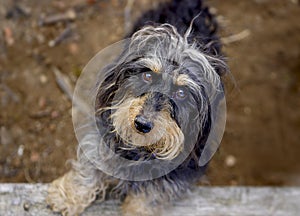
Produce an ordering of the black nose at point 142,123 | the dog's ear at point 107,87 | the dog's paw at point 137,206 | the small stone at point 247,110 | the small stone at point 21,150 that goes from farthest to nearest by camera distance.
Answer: the small stone at point 247,110 < the small stone at point 21,150 < the dog's paw at point 137,206 < the dog's ear at point 107,87 < the black nose at point 142,123

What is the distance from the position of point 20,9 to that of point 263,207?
2.59 meters

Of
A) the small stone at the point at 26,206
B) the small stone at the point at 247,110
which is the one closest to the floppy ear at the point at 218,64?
the small stone at the point at 26,206

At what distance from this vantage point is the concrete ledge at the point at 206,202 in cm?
331

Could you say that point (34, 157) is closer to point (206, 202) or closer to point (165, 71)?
point (206, 202)

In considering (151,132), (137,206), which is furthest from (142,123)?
(137,206)

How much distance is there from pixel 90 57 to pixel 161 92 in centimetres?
175

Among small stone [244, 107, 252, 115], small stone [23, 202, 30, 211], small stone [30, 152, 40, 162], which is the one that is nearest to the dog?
small stone [23, 202, 30, 211]

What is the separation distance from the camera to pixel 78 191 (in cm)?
329

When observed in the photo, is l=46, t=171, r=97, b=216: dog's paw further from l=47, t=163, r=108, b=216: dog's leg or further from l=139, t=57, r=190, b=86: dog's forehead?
l=139, t=57, r=190, b=86: dog's forehead

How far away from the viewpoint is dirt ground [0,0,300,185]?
4.04m

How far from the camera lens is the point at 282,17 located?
482 centimetres

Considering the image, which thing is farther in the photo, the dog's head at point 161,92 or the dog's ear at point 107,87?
the dog's ear at point 107,87

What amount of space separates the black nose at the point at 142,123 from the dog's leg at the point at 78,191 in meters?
0.80

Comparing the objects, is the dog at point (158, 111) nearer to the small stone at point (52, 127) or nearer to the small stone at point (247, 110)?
the small stone at point (52, 127)
